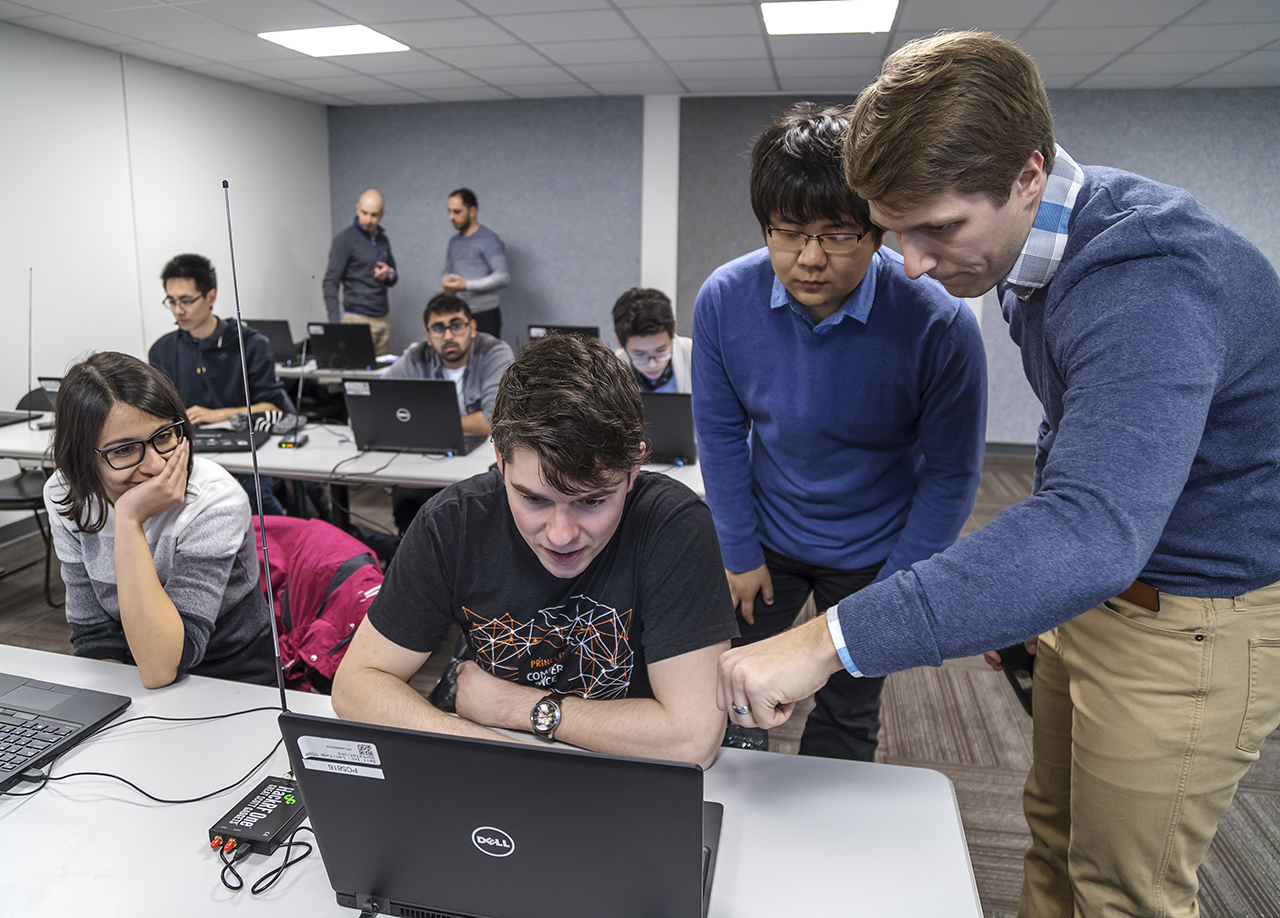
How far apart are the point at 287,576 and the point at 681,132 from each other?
5524 millimetres

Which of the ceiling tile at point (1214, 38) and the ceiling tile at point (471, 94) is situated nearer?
the ceiling tile at point (1214, 38)

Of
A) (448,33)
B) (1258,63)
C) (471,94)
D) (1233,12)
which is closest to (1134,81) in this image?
(1258,63)

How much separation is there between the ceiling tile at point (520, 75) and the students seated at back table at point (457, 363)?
2.87 meters

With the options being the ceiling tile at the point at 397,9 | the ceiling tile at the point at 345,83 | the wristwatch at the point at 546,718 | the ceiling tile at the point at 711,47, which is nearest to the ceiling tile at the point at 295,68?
the ceiling tile at the point at 345,83

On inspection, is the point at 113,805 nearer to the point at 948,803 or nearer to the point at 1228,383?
the point at 948,803

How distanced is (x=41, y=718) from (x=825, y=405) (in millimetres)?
1397

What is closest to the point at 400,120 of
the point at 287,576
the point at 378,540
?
the point at 378,540

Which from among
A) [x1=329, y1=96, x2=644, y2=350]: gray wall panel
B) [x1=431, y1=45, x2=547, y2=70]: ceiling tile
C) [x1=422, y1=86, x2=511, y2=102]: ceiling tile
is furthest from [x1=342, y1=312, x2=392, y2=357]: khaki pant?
[x1=431, y1=45, x2=547, y2=70]: ceiling tile

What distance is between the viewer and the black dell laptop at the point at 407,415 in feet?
9.45

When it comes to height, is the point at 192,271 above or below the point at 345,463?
above

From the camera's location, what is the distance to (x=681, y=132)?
20.9 feet

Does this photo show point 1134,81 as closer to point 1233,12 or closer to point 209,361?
point 1233,12

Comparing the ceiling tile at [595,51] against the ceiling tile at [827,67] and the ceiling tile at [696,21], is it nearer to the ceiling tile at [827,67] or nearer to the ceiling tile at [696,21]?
the ceiling tile at [696,21]

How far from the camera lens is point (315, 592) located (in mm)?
1775
